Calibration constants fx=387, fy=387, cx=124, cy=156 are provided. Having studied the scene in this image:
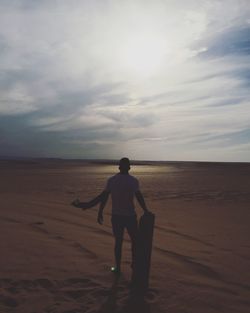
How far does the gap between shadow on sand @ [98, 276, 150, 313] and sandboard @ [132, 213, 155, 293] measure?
261 millimetres

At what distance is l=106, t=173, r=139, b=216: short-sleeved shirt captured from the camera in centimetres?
658

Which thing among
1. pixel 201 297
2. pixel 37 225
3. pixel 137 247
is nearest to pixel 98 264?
pixel 137 247

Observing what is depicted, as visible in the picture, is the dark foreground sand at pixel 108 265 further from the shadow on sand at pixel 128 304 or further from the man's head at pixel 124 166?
the man's head at pixel 124 166

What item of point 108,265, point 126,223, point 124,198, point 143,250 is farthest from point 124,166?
point 108,265

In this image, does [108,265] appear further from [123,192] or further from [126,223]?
[123,192]

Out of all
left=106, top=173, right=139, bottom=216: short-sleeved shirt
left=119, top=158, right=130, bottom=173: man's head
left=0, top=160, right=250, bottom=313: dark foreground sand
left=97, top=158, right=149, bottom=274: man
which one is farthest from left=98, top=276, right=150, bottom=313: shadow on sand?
left=119, top=158, right=130, bottom=173: man's head

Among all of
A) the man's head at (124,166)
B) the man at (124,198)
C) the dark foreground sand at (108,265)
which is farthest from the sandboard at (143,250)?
the man's head at (124,166)

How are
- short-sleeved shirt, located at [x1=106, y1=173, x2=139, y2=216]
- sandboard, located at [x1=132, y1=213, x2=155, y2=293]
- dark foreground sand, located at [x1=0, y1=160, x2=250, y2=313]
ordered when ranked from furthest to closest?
1. short-sleeved shirt, located at [x1=106, y1=173, x2=139, y2=216]
2. sandboard, located at [x1=132, y1=213, x2=155, y2=293]
3. dark foreground sand, located at [x1=0, y1=160, x2=250, y2=313]

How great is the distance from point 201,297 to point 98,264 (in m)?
2.32

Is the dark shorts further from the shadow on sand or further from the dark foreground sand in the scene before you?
the shadow on sand

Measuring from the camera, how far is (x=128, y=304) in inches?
227

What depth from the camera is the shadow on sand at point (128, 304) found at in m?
5.56

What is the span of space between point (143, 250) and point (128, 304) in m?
0.95

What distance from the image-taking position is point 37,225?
1159 cm
